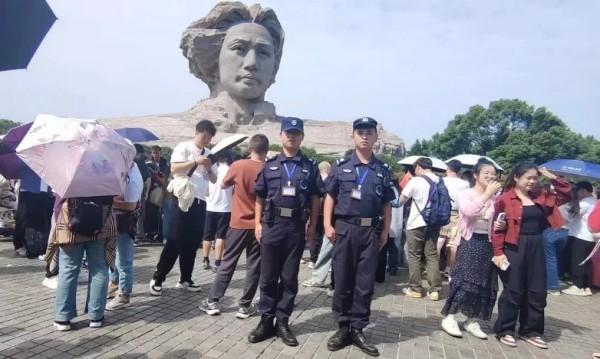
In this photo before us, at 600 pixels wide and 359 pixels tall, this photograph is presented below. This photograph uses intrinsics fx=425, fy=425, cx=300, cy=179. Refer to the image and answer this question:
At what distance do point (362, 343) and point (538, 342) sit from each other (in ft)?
6.33

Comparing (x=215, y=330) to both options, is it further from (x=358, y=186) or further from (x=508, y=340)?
(x=508, y=340)

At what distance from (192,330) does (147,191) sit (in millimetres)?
5100

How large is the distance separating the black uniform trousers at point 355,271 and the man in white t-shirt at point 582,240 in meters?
4.91

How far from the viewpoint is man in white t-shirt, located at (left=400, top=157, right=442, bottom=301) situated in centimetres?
563

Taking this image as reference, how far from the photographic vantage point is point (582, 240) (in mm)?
7180

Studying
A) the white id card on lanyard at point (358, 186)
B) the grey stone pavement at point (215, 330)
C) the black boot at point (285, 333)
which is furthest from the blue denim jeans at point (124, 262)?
the white id card on lanyard at point (358, 186)

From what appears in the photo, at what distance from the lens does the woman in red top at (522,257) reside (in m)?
4.21

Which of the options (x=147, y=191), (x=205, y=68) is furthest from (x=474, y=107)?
(x=147, y=191)

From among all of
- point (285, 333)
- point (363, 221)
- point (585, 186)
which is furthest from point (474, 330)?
point (585, 186)

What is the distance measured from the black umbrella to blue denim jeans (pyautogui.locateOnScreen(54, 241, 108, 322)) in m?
1.84

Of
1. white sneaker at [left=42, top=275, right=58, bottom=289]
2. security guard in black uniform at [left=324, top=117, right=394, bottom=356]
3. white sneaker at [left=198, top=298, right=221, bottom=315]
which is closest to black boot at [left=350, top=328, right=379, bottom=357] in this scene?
security guard in black uniform at [left=324, top=117, right=394, bottom=356]

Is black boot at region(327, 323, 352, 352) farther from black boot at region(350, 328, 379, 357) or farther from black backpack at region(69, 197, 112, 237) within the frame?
black backpack at region(69, 197, 112, 237)

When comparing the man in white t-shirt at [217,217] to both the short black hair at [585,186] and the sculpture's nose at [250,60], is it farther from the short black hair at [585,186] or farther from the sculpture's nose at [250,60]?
the sculpture's nose at [250,60]

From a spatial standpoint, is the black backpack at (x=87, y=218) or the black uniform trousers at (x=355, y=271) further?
the black uniform trousers at (x=355, y=271)
